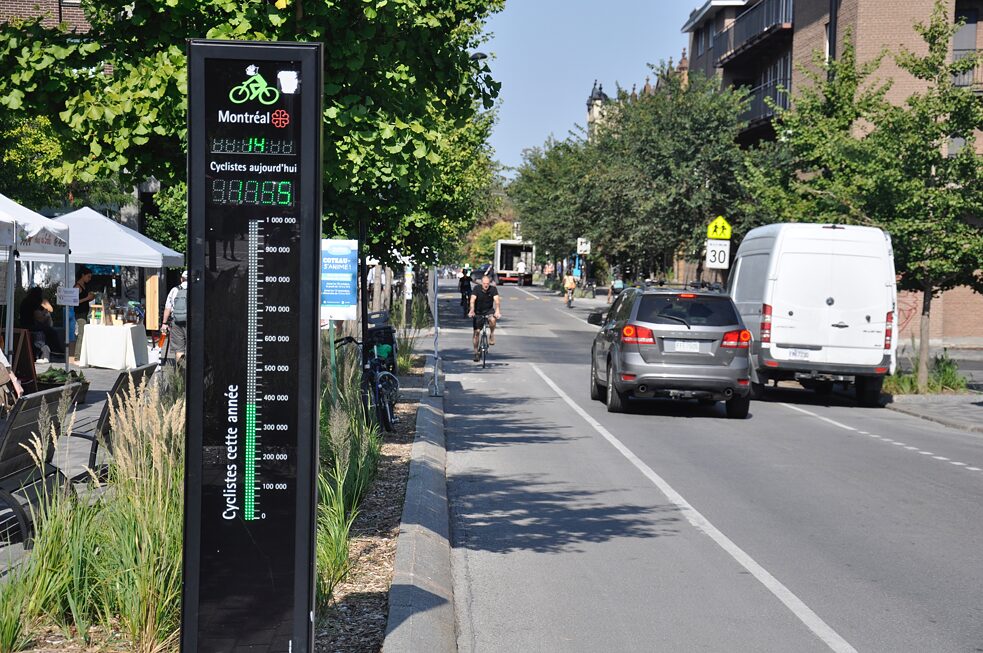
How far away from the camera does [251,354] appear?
4191mm

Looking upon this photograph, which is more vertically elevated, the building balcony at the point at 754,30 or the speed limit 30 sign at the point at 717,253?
the building balcony at the point at 754,30

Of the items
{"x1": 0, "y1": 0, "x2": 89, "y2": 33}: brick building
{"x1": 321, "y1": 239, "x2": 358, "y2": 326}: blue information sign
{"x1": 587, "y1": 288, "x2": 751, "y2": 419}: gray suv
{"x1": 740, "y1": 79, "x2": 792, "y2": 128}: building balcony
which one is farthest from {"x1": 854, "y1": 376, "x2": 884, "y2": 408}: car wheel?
{"x1": 740, "y1": 79, "x2": 792, "y2": 128}: building balcony

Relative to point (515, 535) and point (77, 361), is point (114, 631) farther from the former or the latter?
point (77, 361)

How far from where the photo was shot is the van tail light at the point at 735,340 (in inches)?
639

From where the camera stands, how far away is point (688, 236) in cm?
4175

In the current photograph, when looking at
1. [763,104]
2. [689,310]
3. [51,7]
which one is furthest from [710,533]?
[763,104]

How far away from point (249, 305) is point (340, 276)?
11106 mm

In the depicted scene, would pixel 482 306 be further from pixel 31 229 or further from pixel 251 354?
pixel 251 354

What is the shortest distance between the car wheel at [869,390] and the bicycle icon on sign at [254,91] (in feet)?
56.6

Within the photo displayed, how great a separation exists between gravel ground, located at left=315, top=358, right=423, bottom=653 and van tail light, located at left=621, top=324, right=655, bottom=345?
239 inches

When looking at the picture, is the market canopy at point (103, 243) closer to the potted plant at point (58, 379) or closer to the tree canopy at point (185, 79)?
the potted plant at point (58, 379)

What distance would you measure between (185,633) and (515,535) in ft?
15.1

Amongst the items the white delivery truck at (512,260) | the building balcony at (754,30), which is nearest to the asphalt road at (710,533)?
the building balcony at (754,30)

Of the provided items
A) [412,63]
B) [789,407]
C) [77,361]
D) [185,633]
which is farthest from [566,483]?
[77,361]
